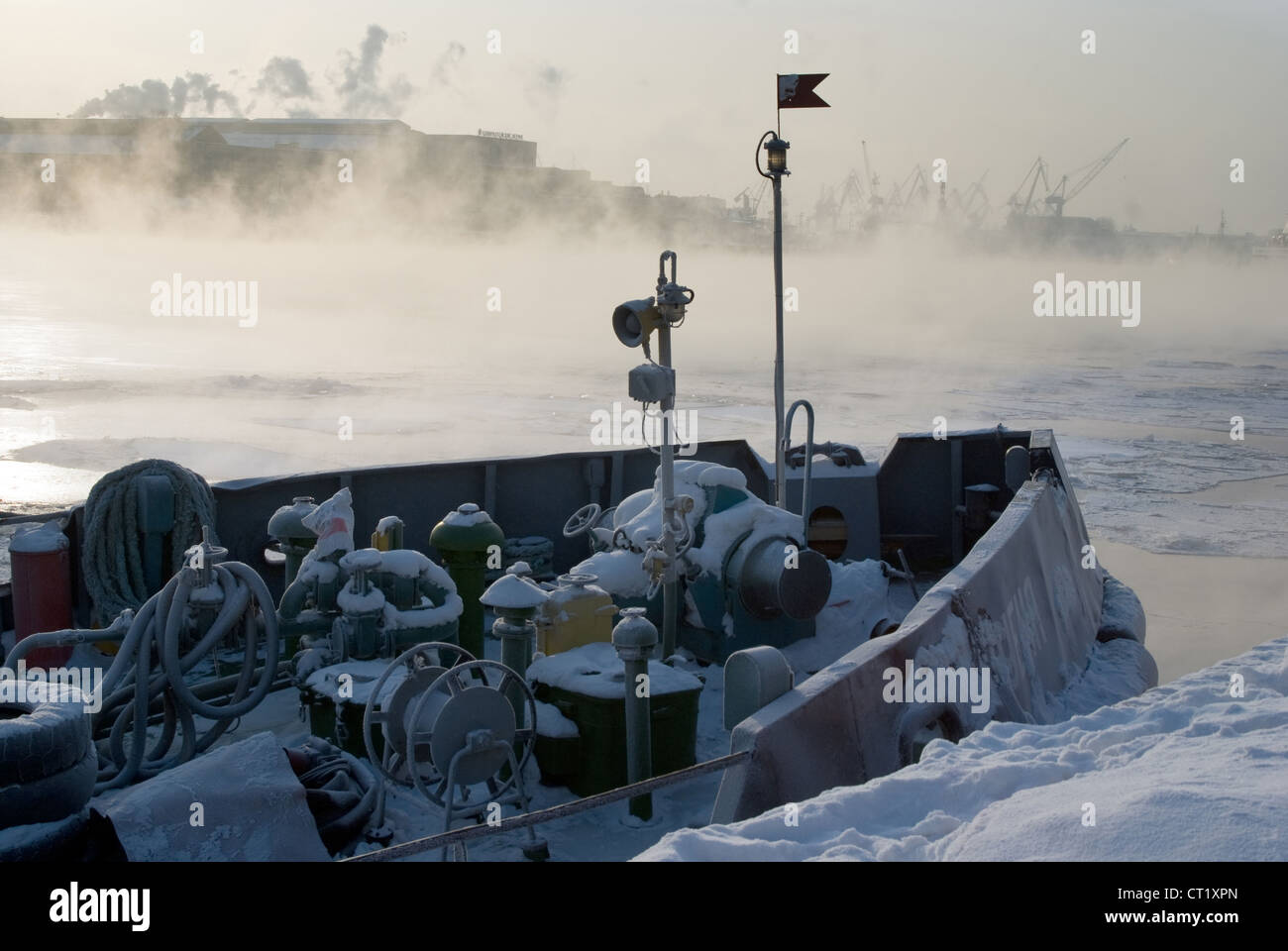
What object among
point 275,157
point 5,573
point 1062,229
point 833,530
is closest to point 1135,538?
point 833,530

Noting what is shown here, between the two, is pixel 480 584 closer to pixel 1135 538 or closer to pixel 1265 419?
pixel 1135 538

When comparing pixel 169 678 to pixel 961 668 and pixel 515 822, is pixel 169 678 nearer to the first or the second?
pixel 515 822

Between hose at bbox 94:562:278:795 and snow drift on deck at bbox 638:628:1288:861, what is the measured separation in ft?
11.5

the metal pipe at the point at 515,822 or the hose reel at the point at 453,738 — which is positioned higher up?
the metal pipe at the point at 515,822

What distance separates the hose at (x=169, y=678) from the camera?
6.23m

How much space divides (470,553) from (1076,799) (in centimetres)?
491

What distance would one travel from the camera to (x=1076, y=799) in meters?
3.72

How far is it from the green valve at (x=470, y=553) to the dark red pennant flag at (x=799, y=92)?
15.8ft

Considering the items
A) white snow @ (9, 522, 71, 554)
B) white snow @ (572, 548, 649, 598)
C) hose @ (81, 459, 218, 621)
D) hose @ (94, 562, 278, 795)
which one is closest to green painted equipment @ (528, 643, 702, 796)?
white snow @ (572, 548, 649, 598)

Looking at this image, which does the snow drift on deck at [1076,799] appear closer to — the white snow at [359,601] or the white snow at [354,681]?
the white snow at [354,681]

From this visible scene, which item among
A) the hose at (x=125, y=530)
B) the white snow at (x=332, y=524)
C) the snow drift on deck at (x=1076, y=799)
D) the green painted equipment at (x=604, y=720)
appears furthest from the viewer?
the hose at (x=125, y=530)

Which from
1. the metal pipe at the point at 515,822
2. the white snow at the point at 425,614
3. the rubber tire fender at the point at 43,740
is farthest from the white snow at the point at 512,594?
the metal pipe at the point at 515,822

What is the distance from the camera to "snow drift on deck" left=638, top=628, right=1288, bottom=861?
3.32 meters

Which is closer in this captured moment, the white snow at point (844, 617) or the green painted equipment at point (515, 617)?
the green painted equipment at point (515, 617)
